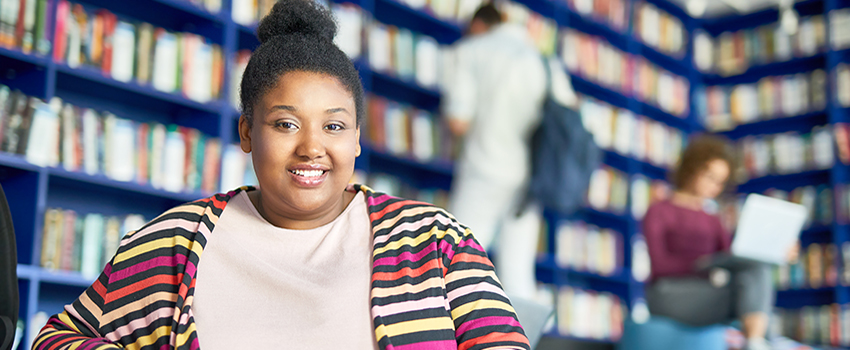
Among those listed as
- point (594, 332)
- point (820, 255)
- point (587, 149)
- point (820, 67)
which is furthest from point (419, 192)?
point (820, 67)

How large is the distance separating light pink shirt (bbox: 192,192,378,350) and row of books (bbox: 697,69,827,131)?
15.3ft

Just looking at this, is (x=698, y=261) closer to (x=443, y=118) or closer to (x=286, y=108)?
(x=443, y=118)

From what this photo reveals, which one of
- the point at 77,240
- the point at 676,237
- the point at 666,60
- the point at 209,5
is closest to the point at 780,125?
the point at 666,60

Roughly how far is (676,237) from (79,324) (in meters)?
2.59

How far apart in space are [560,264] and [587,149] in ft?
3.41

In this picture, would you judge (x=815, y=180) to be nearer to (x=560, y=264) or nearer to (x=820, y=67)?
(x=820, y=67)

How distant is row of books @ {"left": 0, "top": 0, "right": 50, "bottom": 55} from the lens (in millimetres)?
2184

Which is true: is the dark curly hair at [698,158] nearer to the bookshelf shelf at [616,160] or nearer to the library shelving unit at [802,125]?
the bookshelf shelf at [616,160]

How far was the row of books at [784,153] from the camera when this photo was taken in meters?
4.84

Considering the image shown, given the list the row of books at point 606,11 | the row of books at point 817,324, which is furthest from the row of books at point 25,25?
the row of books at point 817,324

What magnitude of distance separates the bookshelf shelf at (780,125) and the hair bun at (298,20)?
15.0ft

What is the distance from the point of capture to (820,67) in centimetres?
503

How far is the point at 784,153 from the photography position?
5.04m

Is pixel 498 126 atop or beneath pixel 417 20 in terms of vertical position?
beneath
